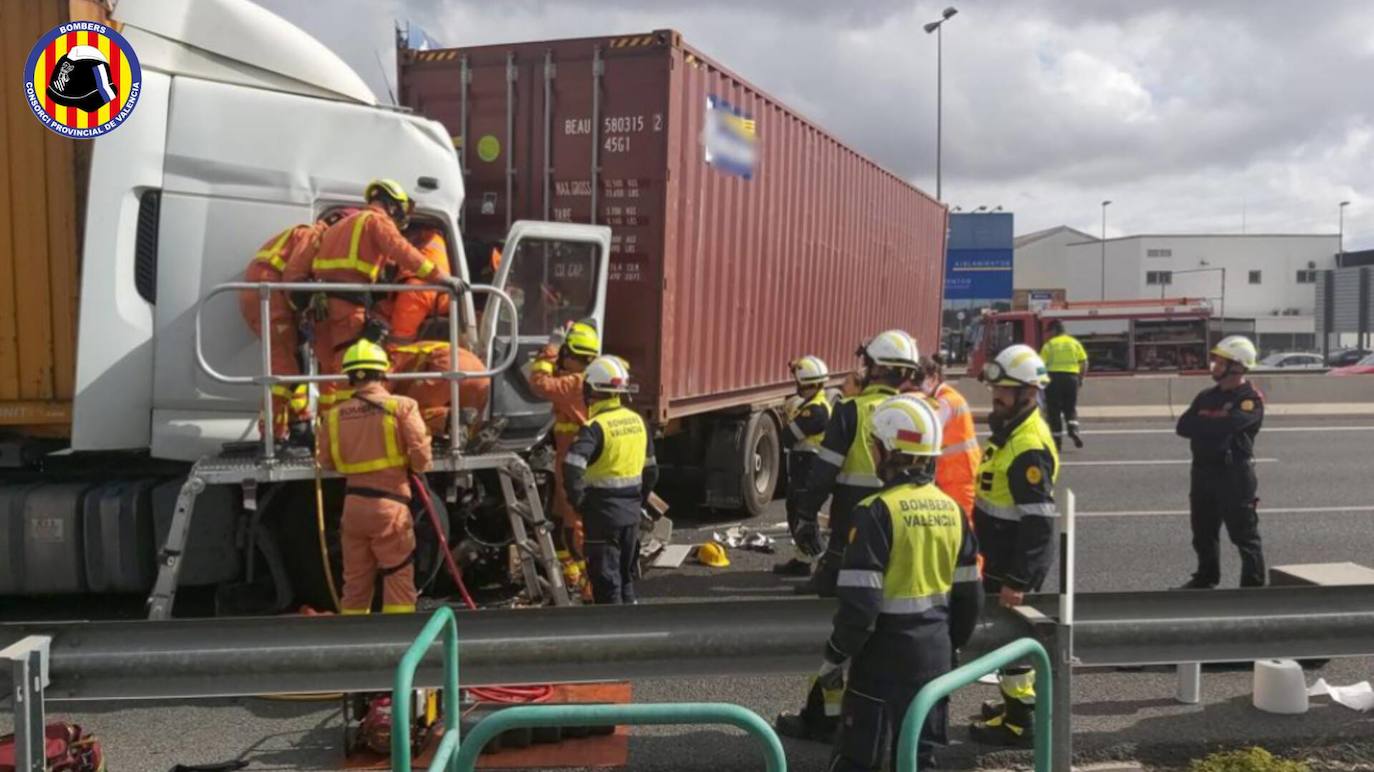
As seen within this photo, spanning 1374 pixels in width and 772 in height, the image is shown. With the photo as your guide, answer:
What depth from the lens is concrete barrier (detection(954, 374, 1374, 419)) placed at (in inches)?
747

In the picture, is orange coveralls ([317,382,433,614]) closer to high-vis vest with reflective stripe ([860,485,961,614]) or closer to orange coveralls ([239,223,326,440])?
orange coveralls ([239,223,326,440])

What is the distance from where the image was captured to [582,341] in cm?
639

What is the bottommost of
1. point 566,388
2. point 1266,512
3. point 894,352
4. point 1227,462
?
point 1266,512

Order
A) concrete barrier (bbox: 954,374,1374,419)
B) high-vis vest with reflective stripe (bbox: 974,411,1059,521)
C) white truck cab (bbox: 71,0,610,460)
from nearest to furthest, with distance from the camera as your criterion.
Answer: high-vis vest with reflective stripe (bbox: 974,411,1059,521) → white truck cab (bbox: 71,0,610,460) → concrete barrier (bbox: 954,374,1374,419)

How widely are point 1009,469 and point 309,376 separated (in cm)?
342

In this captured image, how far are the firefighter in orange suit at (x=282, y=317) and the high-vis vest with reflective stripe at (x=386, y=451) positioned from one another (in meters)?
0.61

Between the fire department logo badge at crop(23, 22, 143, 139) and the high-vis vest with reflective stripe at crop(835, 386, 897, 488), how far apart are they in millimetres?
4122

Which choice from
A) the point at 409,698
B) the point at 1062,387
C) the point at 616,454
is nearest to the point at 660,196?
the point at 616,454

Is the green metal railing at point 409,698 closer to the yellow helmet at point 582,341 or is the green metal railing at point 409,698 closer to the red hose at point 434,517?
the red hose at point 434,517

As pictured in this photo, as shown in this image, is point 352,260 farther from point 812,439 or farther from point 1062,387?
point 1062,387

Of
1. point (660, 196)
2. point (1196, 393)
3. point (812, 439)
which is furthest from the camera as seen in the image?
point (1196, 393)

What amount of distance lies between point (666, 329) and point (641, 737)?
3519 mm

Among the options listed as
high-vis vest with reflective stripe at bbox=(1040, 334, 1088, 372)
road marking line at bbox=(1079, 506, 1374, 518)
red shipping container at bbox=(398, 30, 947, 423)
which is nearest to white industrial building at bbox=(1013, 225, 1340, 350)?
high-vis vest with reflective stripe at bbox=(1040, 334, 1088, 372)

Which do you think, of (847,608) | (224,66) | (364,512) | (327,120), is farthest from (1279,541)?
(224,66)
